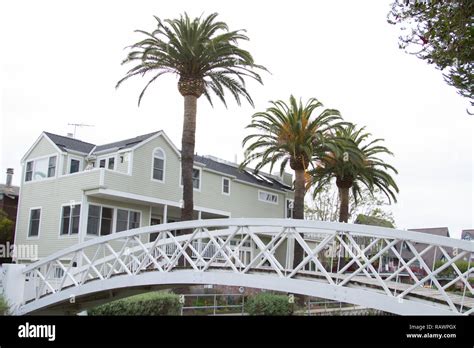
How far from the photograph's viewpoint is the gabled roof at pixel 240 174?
32.6m

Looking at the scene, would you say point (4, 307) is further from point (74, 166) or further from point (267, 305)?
point (74, 166)

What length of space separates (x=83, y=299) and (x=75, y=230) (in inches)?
310

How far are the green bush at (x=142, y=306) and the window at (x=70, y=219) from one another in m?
7.02

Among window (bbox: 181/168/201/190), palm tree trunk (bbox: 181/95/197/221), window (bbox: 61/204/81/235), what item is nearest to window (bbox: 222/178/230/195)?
window (bbox: 181/168/201/190)

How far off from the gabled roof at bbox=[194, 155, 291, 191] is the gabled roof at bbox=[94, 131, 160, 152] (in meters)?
4.24

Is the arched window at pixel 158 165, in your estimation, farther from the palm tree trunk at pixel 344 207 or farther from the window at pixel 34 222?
the palm tree trunk at pixel 344 207

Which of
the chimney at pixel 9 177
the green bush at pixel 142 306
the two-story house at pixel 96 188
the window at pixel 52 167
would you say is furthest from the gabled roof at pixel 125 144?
the green bush at pixel 142 306

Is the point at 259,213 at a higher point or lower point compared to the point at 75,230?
higher

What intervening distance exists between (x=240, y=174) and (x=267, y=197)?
2.90m

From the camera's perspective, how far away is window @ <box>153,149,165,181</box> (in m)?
27.7

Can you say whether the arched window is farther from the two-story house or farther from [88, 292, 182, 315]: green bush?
[88, 292, 182, 315]: green bush
